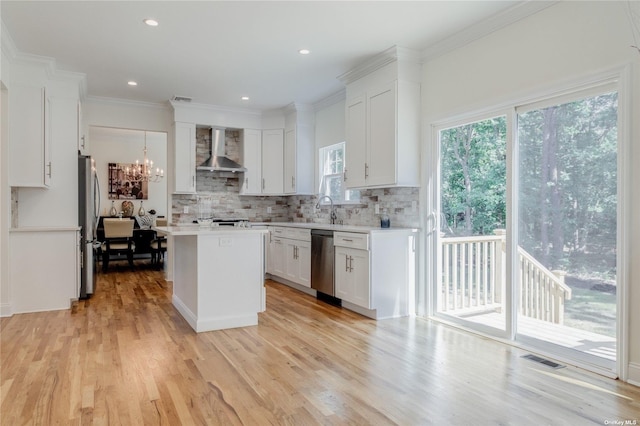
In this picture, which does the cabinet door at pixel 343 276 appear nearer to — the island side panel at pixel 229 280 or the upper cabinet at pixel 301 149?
the island side panel at pixel 229 280

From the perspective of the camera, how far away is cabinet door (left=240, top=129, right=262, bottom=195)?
690 centimetres

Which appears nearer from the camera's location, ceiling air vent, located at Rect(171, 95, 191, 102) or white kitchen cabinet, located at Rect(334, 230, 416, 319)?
white kitchen cabinet, located at Rect(334, 230, 416, 319)

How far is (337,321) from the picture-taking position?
4.08m

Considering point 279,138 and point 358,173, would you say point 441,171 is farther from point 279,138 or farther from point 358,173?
point 279,138

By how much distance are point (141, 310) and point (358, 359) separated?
8.66 feet

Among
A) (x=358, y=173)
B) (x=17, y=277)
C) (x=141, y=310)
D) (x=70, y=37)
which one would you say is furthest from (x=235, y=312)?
(x=70, y=37)

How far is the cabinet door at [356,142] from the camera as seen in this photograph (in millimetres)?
4695

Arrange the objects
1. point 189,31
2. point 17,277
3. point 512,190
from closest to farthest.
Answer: point 512,190
point 189,31
point 17,277

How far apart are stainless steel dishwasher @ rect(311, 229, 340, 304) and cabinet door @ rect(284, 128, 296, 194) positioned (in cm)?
176

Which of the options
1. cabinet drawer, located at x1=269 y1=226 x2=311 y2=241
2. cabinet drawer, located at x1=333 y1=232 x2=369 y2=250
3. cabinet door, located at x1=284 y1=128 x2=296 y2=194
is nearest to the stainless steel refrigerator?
cabinet drawer, located at x1=269 y1=226 x2=311 y2=241

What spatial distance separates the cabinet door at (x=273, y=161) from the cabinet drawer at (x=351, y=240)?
2.51m

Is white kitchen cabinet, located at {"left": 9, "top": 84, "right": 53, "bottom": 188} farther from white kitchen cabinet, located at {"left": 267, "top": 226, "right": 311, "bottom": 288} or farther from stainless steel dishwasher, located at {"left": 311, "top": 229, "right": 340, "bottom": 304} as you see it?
stainless steel dishwasher, located at {"left": 311, "top": 229, "right": 340, "bottom": 304}

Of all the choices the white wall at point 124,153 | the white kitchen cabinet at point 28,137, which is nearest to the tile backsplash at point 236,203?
the white kitchen cabinet at point 28,137

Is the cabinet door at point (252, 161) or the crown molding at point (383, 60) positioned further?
the cabinet door at point (252, 161)
